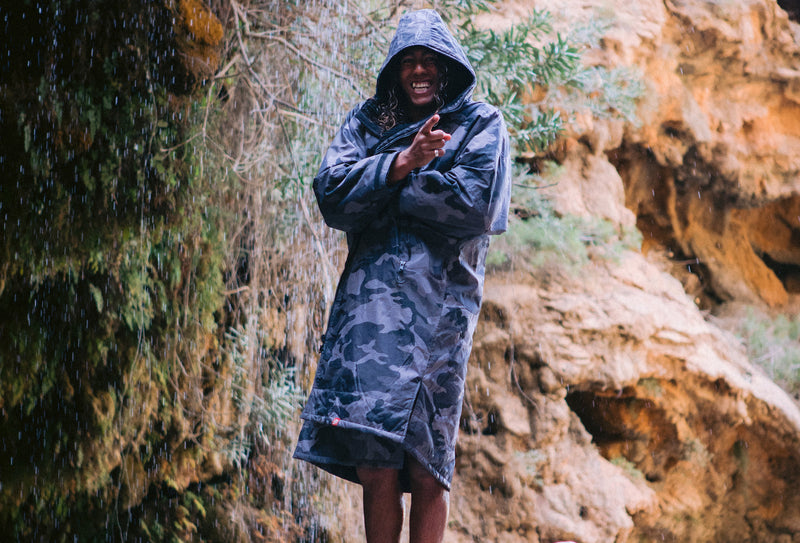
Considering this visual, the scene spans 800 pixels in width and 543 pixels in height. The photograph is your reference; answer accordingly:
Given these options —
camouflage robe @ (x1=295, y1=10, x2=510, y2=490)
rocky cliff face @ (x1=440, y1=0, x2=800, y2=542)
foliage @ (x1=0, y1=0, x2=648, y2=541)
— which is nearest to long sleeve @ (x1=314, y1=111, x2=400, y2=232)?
camouflage robe @ (x1=295, y1=10, x2=510, y2=490)

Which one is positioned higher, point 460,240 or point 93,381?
point 460,240

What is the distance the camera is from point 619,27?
5.96 m

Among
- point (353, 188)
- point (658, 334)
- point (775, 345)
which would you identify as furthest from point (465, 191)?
→ point (775, 345)

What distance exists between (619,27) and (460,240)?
4.81m

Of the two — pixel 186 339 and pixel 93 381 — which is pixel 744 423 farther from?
pixel 93 381

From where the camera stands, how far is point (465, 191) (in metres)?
1.91

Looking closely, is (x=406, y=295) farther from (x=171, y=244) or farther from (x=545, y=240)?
(x=545, y=240)

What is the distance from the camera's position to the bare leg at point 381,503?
1.92 m

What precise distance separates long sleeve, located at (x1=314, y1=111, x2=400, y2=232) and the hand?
0.10 ft

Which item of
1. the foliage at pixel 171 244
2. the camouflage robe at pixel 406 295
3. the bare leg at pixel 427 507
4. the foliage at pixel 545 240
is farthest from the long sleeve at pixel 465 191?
the foliage at pixel 545 240

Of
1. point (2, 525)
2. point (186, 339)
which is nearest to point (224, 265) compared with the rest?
point (186, 339)

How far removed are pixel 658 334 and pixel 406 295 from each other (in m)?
3.84

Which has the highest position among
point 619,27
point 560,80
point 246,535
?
point 619,27

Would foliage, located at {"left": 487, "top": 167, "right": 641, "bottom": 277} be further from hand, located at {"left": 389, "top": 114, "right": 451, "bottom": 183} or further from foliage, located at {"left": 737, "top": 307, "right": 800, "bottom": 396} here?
hand, located at {"left": 389, "top": 114, "right": 451, "bottom": 183}
